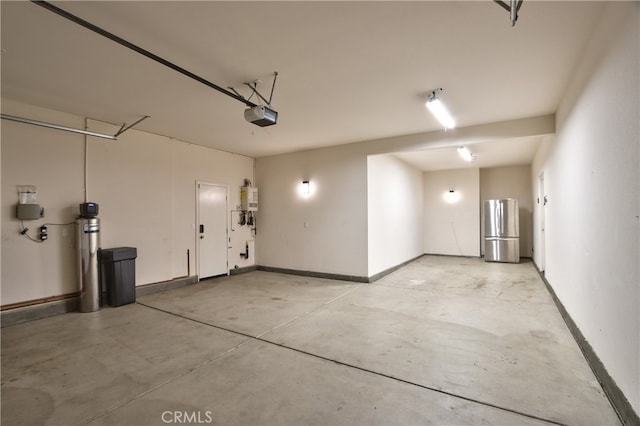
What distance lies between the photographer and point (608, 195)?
2170 millimetres

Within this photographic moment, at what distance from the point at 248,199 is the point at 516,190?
7.54 m

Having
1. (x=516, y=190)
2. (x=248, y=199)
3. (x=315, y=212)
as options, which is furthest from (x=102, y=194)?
(x=516, y=190)

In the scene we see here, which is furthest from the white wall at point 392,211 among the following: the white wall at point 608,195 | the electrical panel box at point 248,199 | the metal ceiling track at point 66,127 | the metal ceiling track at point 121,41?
the metal ceiling track at point 66,127

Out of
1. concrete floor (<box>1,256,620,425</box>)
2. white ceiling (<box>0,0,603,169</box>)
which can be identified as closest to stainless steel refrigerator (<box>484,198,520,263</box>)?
concrete floor (<box>1,256,620,425</box>)

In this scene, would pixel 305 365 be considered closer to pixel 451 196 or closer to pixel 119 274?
pixel 119 274

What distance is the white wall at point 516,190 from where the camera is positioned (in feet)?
27.4

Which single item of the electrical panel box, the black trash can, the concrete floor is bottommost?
the concrete floor

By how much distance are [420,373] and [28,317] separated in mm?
4937

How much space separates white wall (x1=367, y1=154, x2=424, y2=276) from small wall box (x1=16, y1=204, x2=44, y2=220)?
5.17 m

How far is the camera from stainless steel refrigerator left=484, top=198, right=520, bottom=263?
7.84 meters

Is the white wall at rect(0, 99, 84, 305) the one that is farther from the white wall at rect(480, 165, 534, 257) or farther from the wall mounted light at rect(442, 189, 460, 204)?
the white wall at rect(480, 165, 534, 257)

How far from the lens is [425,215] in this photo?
31.6 ft

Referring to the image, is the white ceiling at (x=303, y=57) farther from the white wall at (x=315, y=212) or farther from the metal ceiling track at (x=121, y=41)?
the white wall at (x=315, y=212)

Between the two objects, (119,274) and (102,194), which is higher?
(102,194)
